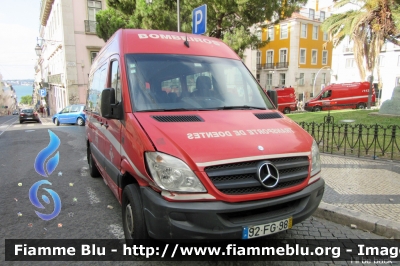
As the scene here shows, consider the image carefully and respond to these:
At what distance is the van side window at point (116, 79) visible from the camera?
3.50 meters

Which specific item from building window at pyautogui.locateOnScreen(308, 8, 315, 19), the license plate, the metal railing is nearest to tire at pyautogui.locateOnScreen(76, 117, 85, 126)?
the metal railing

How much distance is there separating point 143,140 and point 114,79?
1479mm

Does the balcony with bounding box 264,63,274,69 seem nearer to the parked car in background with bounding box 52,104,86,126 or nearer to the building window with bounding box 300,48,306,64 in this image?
the building window with bounding box 300,48,306,64

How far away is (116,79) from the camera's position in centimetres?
366

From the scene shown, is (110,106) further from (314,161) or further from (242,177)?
(314,161)

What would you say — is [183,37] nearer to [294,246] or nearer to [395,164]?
[294,246]

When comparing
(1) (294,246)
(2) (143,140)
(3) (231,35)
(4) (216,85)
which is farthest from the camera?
(3) (231,35)

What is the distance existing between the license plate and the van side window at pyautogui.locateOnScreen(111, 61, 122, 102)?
2099mm

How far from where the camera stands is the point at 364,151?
7.44m

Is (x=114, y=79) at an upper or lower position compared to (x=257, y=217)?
upper

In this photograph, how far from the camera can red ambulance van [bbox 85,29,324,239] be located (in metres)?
2.45

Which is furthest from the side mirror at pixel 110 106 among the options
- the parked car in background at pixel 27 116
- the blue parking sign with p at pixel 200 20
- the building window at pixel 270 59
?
the building window at pixel 270 59

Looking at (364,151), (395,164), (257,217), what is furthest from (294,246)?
(364,151)

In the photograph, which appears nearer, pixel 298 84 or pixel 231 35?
pixel 231 35
